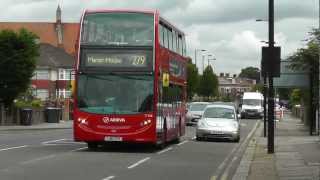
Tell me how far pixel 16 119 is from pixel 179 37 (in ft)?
81.0

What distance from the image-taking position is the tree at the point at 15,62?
162 ft

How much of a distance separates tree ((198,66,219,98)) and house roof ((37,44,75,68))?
2078 centimetres

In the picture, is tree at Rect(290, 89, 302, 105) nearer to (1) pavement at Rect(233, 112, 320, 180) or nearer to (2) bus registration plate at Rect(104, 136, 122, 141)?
(1) pavement at Rect(233, 112, 320, 180)

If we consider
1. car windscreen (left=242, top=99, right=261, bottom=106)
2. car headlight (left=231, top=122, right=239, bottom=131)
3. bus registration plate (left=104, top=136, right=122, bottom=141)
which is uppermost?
car windscreen (left=242, top=99, right=261, bottom=106)

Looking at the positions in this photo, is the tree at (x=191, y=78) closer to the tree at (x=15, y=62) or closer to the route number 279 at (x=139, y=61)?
the tree at (x=15, y=62)

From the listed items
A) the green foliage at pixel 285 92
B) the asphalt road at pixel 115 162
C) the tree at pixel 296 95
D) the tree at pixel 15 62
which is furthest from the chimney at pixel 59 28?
the asphalt road at pixel 115 162

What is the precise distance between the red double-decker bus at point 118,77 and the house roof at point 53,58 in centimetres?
8816

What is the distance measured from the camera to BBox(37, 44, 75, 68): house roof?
112812mm

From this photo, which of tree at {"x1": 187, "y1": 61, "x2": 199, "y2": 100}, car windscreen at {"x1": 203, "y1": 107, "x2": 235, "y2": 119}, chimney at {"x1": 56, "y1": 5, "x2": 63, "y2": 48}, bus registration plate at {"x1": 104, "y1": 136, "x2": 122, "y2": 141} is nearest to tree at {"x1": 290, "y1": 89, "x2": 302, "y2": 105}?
tree at {"x1": 187, "y1": 61, "x2": 199, "y2": 100}

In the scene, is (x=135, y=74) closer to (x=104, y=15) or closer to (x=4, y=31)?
(x=104, y=15)

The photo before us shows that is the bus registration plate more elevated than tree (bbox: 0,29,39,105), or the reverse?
tree (bbox: 0,29,39,105)

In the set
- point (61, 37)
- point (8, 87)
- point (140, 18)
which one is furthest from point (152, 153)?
point (61, 37)

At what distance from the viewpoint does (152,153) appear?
2327cm

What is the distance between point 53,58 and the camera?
116625mm
